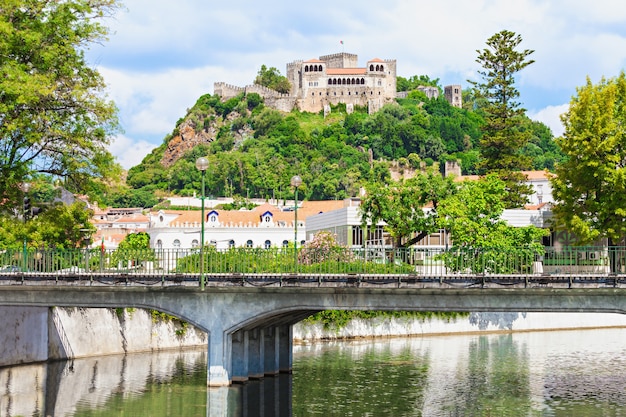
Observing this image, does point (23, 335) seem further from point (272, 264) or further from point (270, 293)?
point (270, 293)

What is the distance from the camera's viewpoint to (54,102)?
46.8 metres

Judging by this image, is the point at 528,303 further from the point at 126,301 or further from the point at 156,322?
the point at 156,322

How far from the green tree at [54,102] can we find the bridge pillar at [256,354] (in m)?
11.6

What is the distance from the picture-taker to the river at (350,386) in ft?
123

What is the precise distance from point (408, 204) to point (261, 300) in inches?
1097

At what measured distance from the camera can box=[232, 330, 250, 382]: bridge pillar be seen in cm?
4119

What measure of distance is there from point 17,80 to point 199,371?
51.8ft

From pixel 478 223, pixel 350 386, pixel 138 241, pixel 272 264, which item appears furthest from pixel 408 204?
pixel 138 241

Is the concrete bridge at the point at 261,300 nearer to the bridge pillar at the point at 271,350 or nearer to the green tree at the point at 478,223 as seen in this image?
the bridge pillar at the point at 271,350

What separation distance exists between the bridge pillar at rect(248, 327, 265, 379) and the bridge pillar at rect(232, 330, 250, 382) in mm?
756

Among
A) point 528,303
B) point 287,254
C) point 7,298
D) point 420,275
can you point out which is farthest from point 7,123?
point 528,303

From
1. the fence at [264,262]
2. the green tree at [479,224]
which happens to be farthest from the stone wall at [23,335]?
the green tree at [479,224]

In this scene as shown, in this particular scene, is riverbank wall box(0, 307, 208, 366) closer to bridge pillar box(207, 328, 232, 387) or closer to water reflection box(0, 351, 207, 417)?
water reflection box(0, 351, 207, 417)

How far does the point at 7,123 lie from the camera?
46.0m
